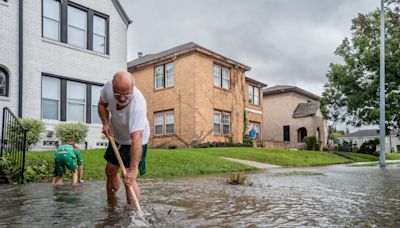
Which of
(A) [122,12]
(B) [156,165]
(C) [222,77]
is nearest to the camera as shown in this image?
(B) [156,165]

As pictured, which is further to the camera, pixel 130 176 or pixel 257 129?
pixel 257 129

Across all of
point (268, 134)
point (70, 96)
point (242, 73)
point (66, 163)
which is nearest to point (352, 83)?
point (242, 73)

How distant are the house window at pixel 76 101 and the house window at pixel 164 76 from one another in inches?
372

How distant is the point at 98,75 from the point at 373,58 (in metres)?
19.8

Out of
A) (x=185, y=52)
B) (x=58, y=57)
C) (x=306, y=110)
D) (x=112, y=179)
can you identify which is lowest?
(x=112, y=179)

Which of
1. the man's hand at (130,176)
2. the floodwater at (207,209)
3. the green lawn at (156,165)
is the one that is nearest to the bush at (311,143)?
the green lawn at (156,165)

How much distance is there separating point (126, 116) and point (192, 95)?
19350 mm

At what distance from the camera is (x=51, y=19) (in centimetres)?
1530

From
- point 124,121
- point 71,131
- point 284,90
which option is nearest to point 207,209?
point 124,121

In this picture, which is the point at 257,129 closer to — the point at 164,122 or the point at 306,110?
the point at 306,110

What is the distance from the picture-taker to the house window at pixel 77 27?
1600 centimetres

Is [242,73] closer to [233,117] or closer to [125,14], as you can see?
[233,117]

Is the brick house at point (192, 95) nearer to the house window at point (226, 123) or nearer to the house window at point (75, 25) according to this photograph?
the house window at point (226, 123)

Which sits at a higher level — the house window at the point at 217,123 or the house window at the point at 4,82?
the house window at the point at 4,82
